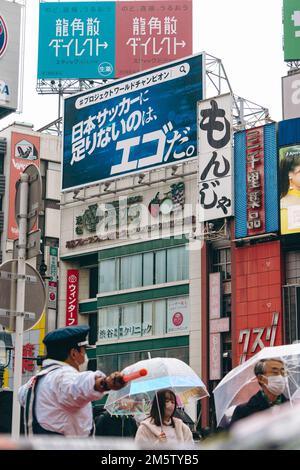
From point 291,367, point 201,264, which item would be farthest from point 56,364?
point 201,264

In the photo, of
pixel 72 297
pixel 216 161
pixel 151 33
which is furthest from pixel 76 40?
pixel 216 161

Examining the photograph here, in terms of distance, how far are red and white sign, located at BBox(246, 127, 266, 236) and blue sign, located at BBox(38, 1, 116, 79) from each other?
14085mm

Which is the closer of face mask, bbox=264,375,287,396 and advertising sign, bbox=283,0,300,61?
face mask, bbox=264,375,287,396

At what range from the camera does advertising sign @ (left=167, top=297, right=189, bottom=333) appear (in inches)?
1423

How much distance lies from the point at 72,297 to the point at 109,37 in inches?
537

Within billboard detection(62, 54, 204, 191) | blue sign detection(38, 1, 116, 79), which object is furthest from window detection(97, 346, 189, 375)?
blue sign detection(38, 1, 116, 79)

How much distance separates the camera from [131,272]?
38531 mm

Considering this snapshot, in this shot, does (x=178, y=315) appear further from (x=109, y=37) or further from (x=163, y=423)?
(x=163, y=423)

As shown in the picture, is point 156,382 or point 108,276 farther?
point 108,276

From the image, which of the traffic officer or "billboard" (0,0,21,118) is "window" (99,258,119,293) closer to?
"billboard" (0,0,21,118)

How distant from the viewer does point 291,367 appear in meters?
7.57

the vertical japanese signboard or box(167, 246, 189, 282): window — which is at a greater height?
the vertical japanese signboard
